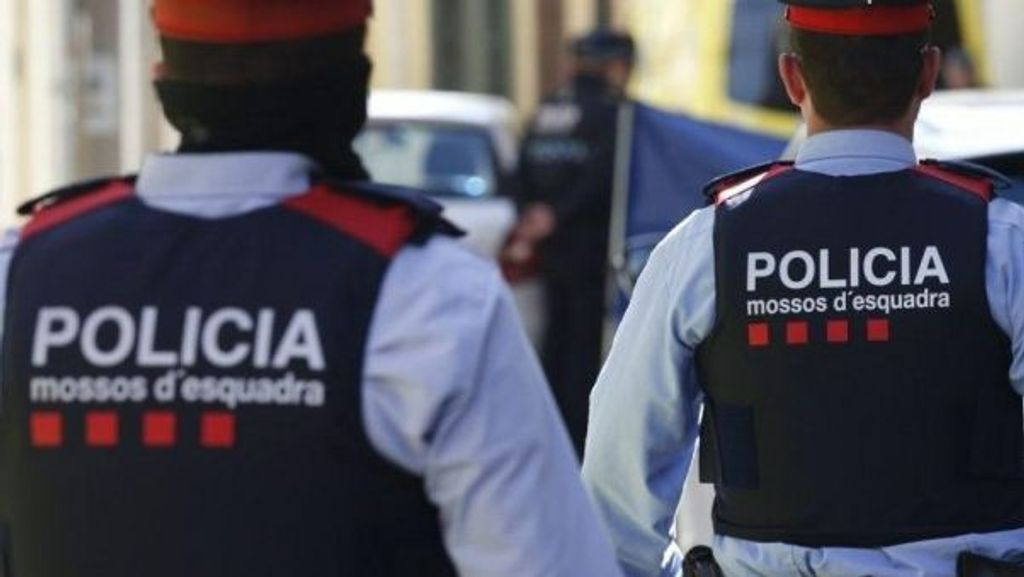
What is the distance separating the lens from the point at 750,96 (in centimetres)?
1356

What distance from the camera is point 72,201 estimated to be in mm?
2789

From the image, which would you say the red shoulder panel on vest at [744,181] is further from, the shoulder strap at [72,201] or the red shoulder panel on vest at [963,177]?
the shoulder strap at [72,201]

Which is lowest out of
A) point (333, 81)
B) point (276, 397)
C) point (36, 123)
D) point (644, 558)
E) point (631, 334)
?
point (36, 123)

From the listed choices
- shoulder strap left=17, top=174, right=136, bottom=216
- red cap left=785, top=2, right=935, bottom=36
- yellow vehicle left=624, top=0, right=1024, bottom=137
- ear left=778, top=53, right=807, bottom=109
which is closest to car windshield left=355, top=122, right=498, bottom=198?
yellow vehicle left=624, top=0, right=1024, bottom=137

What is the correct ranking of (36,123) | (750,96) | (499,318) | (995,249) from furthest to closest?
(36,123) < (750,96) < (995,249) < (499,318)

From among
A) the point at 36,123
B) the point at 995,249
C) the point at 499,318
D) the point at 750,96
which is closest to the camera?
the point at 499,318

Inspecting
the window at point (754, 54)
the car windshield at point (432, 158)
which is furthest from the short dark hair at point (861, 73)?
the window at point (754, 54)

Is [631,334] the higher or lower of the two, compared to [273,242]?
lower

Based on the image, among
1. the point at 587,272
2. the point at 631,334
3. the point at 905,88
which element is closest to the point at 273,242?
the point at 631,334

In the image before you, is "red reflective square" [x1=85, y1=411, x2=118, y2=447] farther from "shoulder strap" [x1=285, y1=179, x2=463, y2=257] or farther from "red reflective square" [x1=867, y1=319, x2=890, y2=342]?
"red reflective square" [x1=867, y1=319, x2=890, y2=342]

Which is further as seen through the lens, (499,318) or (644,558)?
(644,558)

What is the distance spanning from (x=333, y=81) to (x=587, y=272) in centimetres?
822

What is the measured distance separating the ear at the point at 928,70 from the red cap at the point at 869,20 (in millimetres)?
34

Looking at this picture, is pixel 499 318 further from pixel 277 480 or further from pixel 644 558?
pixel 644 558
